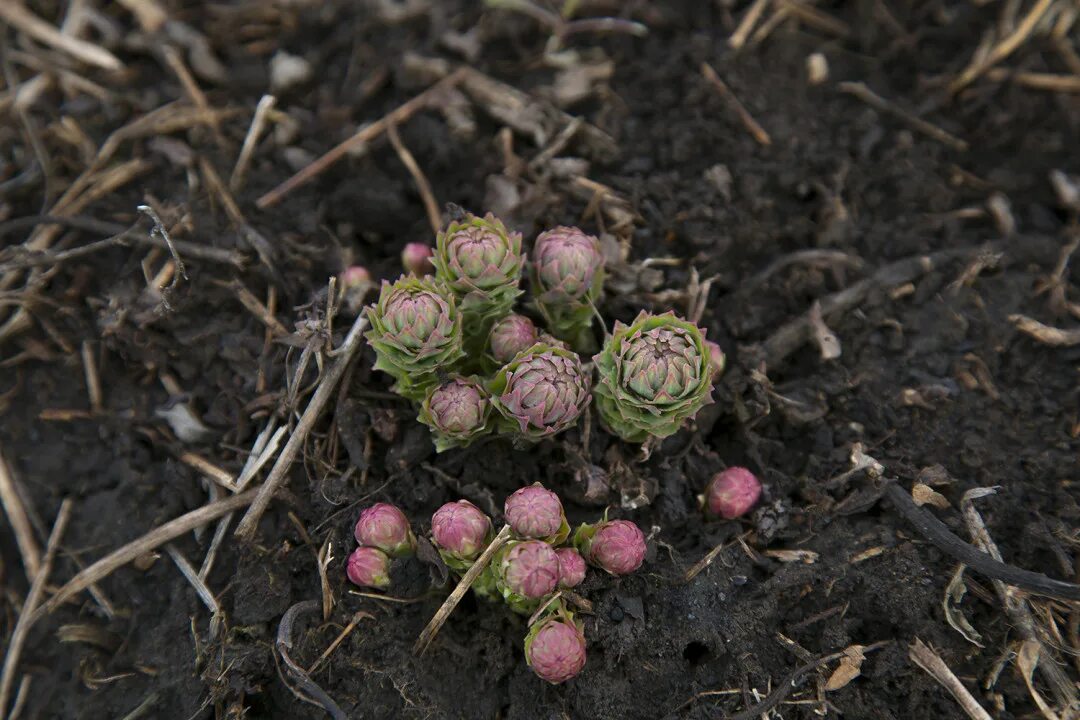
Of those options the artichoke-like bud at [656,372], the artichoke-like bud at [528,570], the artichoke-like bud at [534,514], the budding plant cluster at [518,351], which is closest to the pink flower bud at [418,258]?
the budding plant cluster at [518,351]

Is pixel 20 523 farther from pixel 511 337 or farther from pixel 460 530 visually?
pixel 511 337

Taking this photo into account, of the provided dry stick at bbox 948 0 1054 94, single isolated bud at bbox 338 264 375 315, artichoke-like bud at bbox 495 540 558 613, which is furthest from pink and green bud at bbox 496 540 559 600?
dry stick at bbox 948 0 1054 94

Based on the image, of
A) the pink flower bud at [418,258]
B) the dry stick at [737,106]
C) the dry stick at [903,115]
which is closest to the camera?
the pink flower bud at [418,258]

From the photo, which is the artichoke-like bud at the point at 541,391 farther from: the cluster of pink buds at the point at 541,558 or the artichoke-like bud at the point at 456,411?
the cluster of pink buds at the point at 541,558

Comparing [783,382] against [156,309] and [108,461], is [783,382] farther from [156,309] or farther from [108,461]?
[108,461]

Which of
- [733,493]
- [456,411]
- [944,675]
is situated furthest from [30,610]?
[944,675]

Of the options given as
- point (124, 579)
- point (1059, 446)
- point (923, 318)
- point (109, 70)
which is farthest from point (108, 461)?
point (1059, 446)

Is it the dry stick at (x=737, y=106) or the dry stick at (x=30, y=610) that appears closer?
the dry stick at (x=30, y=610)
